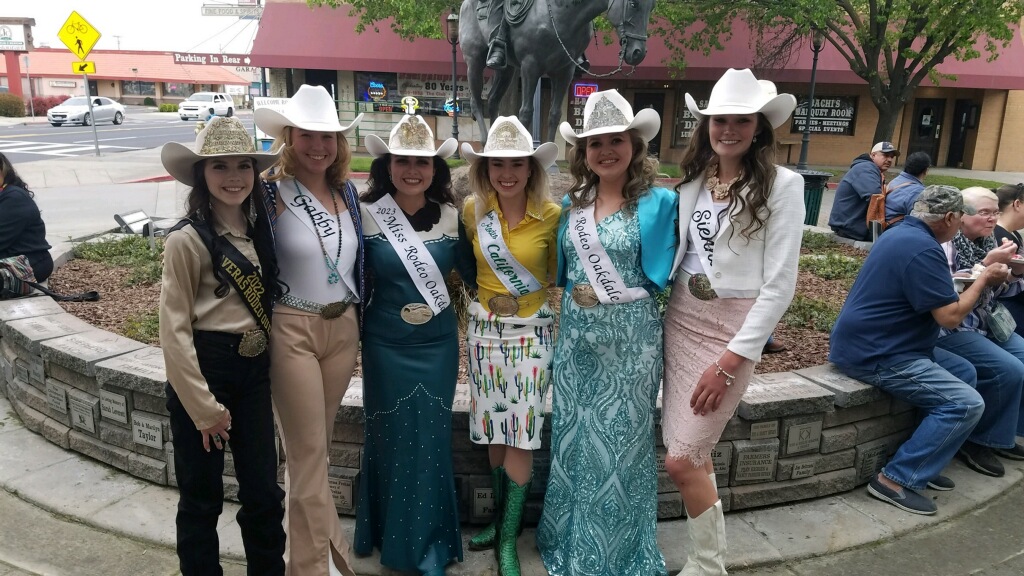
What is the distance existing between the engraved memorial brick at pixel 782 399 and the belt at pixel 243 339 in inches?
A: 84.3

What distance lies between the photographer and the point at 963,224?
407 cm

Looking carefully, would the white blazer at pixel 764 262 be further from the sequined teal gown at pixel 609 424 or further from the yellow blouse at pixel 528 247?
the yellow blouse at pixel 528 247

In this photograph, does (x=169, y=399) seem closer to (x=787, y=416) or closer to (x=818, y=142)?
(x=787, y=416)

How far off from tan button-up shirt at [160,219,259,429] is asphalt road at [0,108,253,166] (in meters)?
16.3

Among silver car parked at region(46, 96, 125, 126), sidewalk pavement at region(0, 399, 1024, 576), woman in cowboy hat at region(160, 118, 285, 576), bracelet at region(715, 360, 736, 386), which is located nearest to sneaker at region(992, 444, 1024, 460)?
sidewalk pavement at region(0, 399, 1024, 576)

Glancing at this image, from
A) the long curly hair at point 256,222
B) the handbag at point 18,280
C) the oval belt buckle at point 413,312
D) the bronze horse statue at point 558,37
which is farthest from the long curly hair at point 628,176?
the handbag at point 18,280

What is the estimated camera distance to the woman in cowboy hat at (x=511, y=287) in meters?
2.76

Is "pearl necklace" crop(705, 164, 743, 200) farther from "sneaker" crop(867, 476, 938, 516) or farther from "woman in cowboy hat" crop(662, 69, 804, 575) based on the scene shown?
"sneaker" crop(867, 476, 938, 516)

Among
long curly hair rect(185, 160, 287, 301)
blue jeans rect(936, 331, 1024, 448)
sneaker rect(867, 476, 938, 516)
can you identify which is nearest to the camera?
long curly hair rect(185, 160, 287, 301)

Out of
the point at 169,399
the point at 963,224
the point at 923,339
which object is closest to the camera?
the point at 169,399

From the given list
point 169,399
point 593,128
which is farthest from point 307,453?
point 593,128

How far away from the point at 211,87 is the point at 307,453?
74.1m

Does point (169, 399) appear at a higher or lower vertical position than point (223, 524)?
higher

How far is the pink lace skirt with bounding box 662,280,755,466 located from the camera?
2527 millimetres
